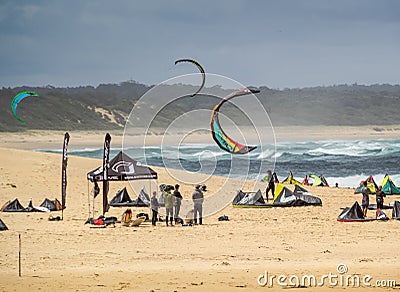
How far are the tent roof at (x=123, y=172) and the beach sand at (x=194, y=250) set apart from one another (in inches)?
46.3

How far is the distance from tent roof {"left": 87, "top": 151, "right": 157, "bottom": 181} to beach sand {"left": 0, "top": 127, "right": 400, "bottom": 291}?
118 centimetres

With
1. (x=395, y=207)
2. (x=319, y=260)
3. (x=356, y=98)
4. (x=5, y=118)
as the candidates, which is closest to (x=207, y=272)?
(x=319, y=260)

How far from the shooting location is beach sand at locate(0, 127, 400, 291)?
11734 mm

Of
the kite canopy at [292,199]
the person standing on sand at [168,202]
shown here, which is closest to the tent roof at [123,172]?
the person standing on sand at [168,202]

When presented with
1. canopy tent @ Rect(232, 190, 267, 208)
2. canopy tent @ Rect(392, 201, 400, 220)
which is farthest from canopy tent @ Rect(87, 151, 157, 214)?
canopy tent @ Rect(392, 201, 400, 220)

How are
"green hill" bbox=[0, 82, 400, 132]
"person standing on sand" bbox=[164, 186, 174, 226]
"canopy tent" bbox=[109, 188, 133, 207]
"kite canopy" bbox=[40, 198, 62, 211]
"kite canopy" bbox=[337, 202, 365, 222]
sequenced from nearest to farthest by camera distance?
"person standing on sand" bbox=[164, 186, 174, 226], "kite canopy" bbox=[337, 202, 365, 222], "kite canopy" bbox=[40, 198, 62, 211], "canopy tent" bbox=[109, 188, 133, 207], "green hill" bbox=[0, 82, 400, 132]

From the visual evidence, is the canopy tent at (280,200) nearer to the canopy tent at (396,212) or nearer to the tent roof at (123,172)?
the canopy tent at (396,212)

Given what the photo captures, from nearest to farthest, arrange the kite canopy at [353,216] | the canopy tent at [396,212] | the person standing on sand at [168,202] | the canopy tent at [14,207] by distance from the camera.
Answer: the person standing on sand at [168,202]
the kite canopy at [353,216]
the canopy tent at [396,212]
the canopy tent at [14,207]

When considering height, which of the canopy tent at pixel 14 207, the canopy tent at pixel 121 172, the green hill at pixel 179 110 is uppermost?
the green hill at pixel 179 110

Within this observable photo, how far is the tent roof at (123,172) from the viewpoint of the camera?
18781 mm

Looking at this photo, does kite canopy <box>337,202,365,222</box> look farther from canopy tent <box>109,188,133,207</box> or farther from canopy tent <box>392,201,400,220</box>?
canopy tent <box>109,188,133,207</box>

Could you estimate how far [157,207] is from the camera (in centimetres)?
1897

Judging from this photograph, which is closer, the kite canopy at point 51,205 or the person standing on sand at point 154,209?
the person standing on sand at point 154,209

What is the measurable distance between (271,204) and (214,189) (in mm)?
5400
